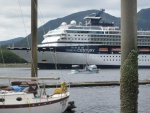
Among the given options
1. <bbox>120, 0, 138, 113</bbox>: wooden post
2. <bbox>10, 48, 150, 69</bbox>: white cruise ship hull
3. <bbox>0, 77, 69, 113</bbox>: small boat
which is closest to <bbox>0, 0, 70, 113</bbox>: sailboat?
<bbox>0, 77, 69, 113</bbox>: small boat

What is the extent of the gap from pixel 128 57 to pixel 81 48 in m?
121

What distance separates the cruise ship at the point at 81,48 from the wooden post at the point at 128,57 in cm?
11675

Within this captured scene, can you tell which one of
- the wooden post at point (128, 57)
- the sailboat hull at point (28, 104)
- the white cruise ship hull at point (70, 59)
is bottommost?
the white cruise ship hull at point (70, 59)

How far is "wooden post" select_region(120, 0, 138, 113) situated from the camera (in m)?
8.65

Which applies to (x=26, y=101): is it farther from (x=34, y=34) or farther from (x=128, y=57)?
(x=128, y=57)

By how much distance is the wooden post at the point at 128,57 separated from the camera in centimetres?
865

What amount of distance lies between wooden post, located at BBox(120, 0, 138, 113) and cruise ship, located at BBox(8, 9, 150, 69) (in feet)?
383

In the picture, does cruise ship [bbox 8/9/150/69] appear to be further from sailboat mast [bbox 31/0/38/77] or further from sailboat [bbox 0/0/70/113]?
sailboat [bbox 0/0/70/113]

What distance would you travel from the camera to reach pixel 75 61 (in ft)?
438

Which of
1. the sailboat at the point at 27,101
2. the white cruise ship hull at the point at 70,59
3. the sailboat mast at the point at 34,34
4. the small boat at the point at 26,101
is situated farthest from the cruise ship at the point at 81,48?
the small boat at the point at 26,101

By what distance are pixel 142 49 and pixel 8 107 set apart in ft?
408

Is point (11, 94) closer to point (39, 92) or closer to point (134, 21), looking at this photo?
point (39, 92)

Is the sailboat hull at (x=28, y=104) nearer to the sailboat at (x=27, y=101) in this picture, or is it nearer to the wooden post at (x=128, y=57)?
the sailboat at (x=27, y=101)

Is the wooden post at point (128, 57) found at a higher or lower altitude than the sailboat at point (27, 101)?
higher
